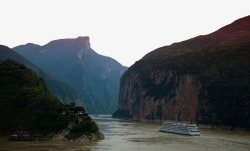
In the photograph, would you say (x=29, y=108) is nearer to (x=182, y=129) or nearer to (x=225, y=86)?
(x=182, y=129)

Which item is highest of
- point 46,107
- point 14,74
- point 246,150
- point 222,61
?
point 222,61

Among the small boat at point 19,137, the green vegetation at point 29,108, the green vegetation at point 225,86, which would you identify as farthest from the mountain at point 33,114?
the green vegetation at point 225,86

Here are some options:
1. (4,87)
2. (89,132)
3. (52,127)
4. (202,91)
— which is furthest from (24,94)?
(202,91)

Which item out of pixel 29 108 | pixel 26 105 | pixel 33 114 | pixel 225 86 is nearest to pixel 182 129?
pixel 225 86

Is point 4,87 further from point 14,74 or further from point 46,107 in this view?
point 46,107

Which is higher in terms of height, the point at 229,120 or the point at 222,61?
the point at 222,61
